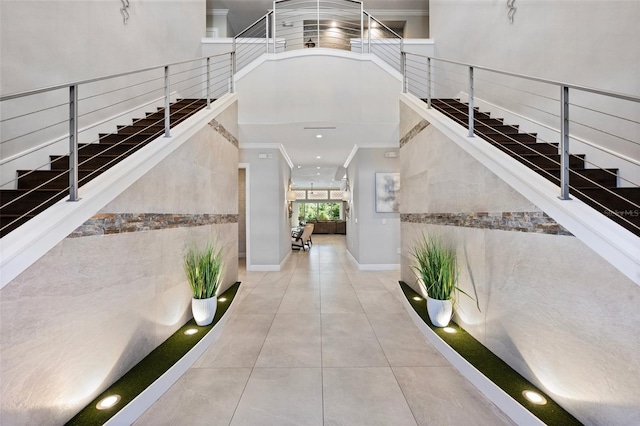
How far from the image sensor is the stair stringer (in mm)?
1277

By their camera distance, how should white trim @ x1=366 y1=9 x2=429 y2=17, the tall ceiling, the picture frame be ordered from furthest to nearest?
white trim @ x1=366 y1=9 x2=429 y2=17 → the tall ceiling → the picture frame

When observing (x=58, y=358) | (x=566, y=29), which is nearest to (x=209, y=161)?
(x=58, y=358)

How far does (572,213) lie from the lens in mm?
1528

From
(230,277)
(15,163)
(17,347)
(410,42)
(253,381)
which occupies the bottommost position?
(253,381)

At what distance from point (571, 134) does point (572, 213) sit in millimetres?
2446

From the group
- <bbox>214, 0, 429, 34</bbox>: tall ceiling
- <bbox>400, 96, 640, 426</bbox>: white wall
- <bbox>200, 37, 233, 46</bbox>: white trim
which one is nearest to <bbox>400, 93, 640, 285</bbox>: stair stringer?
<bbox>400, 96, 640, 426</bbox>: white wall

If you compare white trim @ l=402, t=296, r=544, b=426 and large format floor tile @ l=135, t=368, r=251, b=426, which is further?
large format floor tile @ l=135, t=368, r=251, b=426

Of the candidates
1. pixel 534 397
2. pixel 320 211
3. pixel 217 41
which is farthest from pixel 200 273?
pixel 320 211

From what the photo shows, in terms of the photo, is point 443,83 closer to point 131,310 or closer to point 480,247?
point 480,247

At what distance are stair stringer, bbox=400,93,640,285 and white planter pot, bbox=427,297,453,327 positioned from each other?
51.7 inches

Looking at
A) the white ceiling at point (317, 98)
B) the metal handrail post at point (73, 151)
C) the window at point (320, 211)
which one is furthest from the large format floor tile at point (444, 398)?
the window at point (320, 211)

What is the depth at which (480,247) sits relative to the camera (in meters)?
2.38

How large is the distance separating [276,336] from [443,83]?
552 cm

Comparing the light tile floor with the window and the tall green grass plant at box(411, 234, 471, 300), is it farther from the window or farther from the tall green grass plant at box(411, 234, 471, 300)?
the window
